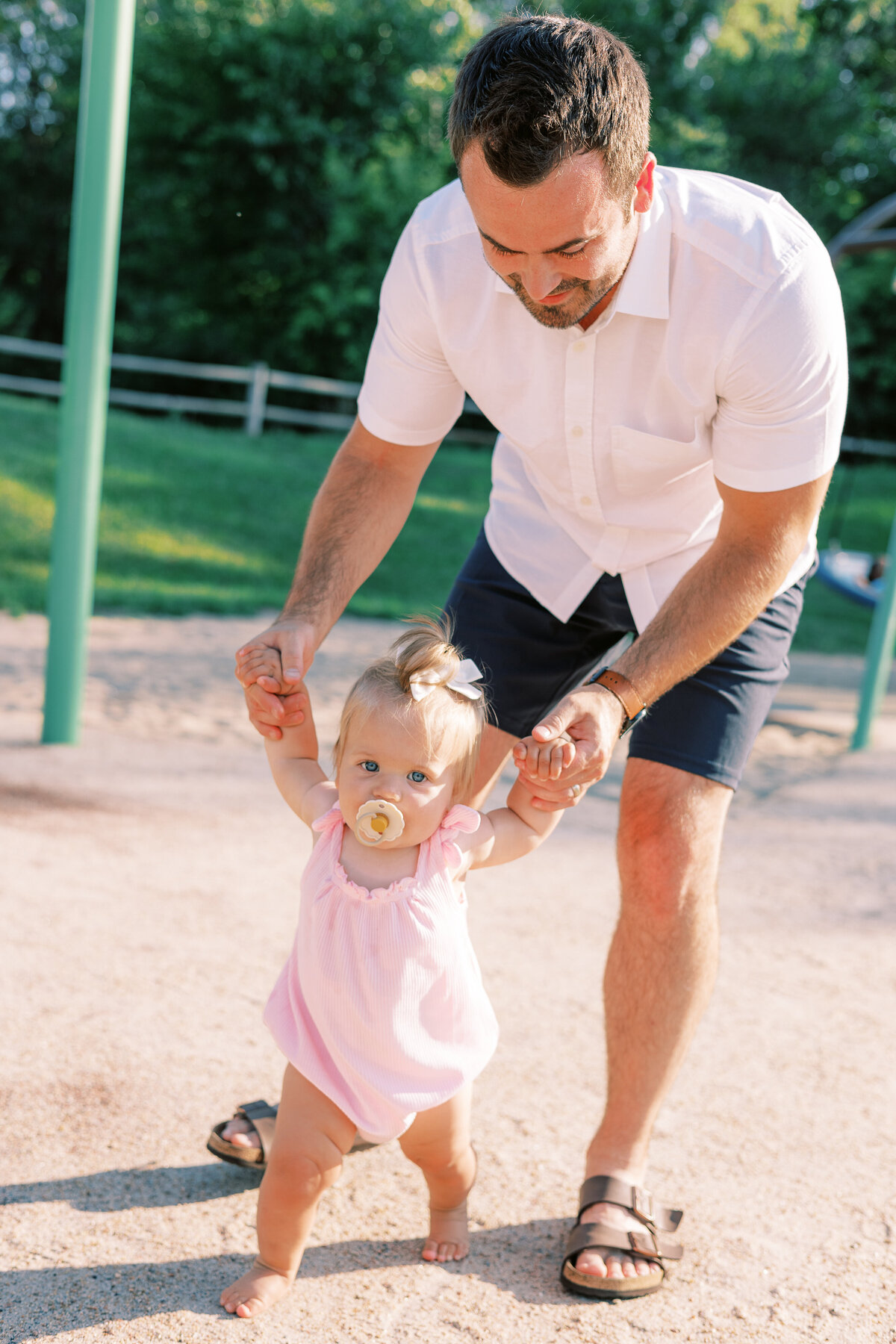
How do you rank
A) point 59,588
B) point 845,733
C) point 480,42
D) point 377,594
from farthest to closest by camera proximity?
point 377,594
point 845,733
point 59,588
point 480,42

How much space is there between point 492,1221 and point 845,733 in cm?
455

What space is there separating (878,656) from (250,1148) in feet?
14.1

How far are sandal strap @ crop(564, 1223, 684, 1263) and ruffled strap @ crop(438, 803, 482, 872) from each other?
67cm

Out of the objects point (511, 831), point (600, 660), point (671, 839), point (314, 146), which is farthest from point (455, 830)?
point (314, 146)

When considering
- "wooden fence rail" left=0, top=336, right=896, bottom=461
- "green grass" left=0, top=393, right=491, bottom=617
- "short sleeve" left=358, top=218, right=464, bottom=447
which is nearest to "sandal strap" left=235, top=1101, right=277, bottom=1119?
"short sleeve" left=358, top=218, right=464, bottom=447

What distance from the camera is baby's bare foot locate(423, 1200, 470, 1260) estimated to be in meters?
1.97

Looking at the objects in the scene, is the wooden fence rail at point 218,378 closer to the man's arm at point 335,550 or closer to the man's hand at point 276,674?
the man's arm at point 335,550

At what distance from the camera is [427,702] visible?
1.79 m

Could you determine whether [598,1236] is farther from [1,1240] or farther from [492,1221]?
[1,1240]

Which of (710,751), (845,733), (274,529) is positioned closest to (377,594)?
(274,529)

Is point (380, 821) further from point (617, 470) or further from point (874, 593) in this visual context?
point (874, 593)

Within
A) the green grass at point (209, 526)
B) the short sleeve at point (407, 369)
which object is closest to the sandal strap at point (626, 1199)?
the short sleeve at point (407, 369)

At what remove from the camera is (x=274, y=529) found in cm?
1037

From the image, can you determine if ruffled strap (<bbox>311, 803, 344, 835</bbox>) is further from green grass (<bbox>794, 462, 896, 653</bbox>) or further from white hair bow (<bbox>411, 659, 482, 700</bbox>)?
green grass (<bbox>794, 462, 896, 653</bbox>)
